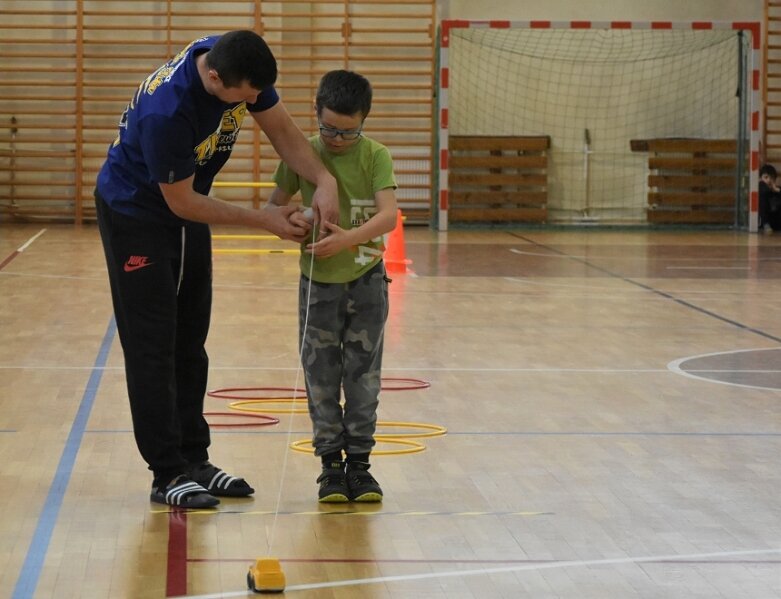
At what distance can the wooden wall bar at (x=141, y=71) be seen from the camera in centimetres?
1559

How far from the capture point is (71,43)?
1568cm

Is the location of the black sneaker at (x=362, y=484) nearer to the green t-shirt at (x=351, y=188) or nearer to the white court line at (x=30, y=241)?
the green t-shirt at (x=351, y=188)

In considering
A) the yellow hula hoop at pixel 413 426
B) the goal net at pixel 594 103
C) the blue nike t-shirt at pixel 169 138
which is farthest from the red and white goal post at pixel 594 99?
the blue nike t-shirt at pixel 169 138

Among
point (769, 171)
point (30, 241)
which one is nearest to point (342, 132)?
point (30, 241)

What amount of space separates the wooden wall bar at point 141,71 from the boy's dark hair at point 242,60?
12465 millimetres

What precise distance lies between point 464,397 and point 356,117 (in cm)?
204

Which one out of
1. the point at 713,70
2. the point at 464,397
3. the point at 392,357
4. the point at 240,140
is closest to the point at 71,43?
the point at 240,140

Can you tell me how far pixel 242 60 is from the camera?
3072mm

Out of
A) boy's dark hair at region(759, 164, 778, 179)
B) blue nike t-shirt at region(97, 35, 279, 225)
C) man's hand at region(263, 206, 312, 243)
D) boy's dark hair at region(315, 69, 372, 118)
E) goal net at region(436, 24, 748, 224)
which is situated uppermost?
goal net at region(436, 24, 748, 224)

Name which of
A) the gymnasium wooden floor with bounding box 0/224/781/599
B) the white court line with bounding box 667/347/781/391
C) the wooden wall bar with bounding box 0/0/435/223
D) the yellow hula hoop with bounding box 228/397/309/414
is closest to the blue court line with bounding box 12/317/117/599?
the gymnasium wooden floor with bounding box 0/224/781/599

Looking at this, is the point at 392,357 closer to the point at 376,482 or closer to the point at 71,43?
the point at 376,482

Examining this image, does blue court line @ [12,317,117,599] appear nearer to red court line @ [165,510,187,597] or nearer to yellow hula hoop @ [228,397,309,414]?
red court line @ [165,510,187,597]

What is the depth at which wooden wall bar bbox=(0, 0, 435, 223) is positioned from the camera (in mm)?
15586

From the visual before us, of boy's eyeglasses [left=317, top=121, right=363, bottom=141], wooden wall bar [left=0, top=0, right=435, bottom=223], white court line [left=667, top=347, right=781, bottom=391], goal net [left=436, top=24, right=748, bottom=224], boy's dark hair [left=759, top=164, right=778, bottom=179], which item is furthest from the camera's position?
goal net [left=436, top=24, right=748, bottom=224]
